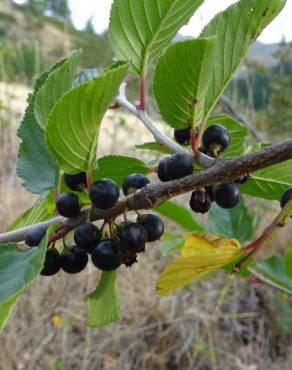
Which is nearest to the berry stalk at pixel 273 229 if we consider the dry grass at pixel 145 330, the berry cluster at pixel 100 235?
the berry cluster at pixel 100 235

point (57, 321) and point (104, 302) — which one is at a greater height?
point (104, 302)

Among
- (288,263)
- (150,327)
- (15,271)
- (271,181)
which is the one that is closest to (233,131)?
(271,181)

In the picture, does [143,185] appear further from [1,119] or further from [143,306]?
[1,119]

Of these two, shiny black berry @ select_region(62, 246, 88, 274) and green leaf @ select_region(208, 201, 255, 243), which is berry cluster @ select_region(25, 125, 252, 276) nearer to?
shiny black berry @ select_region(62, 246, 88, 274)

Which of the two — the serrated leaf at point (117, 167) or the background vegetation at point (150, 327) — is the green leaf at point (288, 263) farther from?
the background vegetation at point (150, 327)

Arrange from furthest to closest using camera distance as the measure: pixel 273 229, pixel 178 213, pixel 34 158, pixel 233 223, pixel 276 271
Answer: pixel 233 223 < pixel 276 271 < pixel 178 213 < pixel 34 158 < pixel 273 229

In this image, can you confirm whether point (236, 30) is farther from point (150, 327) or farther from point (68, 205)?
point (150, 327)

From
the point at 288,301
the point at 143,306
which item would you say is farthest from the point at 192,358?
the point at 288,301

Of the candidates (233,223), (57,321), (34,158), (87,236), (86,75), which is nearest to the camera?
(87,236)
